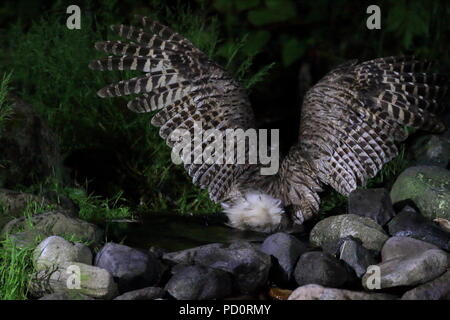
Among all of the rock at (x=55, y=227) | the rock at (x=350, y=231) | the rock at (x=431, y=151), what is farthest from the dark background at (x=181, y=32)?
the rock at (x=55, y=227)

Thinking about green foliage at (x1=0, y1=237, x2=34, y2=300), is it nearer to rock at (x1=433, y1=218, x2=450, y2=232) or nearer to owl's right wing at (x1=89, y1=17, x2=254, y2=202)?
owl's right wing at (x1=89, y1=17, x2=254, y2=202)

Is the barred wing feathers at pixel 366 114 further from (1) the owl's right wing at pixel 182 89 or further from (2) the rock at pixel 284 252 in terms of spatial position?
(2) the rock at pixel 284 252

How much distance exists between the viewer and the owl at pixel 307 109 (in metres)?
4.66

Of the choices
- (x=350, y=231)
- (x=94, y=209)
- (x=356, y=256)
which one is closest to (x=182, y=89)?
(x=94, y=209)

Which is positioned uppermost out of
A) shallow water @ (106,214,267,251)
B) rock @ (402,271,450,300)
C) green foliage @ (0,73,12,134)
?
green foliage @ (0,73,12,134)

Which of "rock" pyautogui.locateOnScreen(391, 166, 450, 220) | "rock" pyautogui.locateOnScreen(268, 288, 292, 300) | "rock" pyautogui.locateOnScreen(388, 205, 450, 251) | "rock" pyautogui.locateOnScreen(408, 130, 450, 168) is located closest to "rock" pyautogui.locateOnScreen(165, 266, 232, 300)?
"rock" pyautogui.locateOnScreen(268, 288, 292, 300)

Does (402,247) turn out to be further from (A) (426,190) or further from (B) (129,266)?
(B) (129,266)

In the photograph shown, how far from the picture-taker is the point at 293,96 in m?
8.74

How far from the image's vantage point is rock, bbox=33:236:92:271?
11.5 feet

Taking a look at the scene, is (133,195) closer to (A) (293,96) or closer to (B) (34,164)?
(B) (34,164)

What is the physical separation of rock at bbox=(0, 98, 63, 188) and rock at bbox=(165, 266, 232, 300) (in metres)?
1.96

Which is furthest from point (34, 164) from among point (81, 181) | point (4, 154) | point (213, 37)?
point (213, 37)

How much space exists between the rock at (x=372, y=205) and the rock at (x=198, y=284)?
1.43 meters
